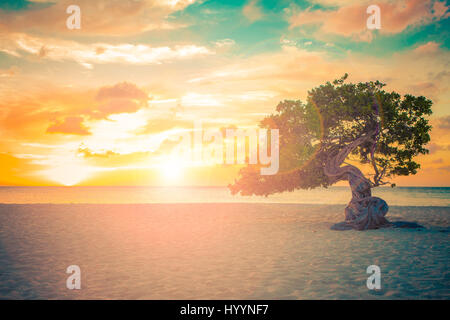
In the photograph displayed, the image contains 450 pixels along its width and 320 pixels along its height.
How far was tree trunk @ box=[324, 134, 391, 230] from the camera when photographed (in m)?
23.4

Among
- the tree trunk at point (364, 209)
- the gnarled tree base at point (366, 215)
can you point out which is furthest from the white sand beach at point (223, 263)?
the tree trunk at point (364, 209)

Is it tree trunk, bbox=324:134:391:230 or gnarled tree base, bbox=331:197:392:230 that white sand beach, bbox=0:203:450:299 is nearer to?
gnarled tree base, bbox=331:197:392:230

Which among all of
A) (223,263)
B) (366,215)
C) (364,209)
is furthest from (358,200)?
(223,263)

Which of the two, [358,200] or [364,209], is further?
[358,200]

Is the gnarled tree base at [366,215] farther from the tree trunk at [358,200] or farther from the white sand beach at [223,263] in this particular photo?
the white sand beach at [223,263]

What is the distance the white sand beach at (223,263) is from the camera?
10109 millimetres

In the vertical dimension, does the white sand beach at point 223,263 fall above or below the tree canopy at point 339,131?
below

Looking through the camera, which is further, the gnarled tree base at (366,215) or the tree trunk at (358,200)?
the tree trunk at (358,200)

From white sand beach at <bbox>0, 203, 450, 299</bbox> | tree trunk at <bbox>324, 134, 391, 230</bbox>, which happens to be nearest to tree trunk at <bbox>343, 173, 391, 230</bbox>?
tree trunk at <bbox>324, 134, 391, 230</bbox>

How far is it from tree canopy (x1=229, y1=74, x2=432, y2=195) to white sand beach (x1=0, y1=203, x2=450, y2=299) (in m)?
3.69

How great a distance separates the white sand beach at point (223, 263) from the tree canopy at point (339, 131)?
369 centimetres

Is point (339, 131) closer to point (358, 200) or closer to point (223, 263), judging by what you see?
point (358, 200)

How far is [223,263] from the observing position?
44.8 feet

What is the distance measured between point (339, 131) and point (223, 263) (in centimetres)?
1420
